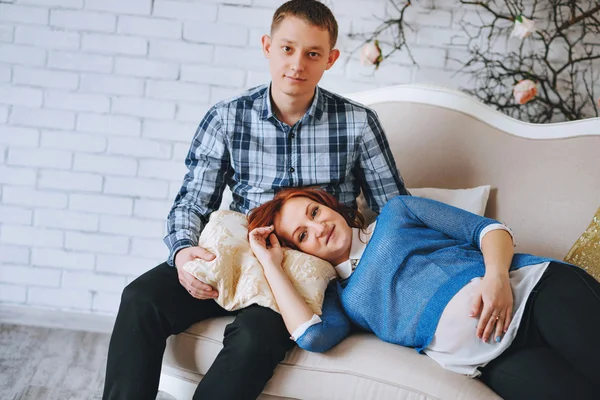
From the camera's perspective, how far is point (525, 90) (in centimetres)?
223

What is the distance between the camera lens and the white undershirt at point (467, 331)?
4.63 feet

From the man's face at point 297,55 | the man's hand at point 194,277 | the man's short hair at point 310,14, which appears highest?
A: the man's short hair at point 310,14

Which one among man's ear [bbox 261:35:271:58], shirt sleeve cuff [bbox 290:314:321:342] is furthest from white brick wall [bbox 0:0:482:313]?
shirt sleeve cuff [bbox 290:314:321:342]

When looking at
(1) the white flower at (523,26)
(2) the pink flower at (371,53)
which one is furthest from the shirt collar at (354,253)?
(1) the white flower at (523,26)

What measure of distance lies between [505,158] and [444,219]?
0.63m

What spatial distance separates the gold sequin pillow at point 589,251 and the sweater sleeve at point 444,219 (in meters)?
0.41

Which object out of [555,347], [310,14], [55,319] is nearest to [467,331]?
[555,347]

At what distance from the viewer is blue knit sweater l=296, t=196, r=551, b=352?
150 cm

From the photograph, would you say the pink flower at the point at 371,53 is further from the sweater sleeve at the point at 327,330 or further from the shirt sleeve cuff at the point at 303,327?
the shirt sleeve cuff at the point at 303,327

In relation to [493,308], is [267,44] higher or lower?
higher

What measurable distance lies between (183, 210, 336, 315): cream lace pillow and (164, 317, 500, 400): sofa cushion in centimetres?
11

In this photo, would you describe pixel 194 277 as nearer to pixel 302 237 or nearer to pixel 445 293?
pixel 302 237

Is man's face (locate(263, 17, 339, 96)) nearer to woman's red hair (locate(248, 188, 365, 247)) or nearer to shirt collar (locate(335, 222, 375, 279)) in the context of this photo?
woman's red hair (locate(248, 188, 365, 247))

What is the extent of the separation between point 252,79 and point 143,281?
3.42 ft
